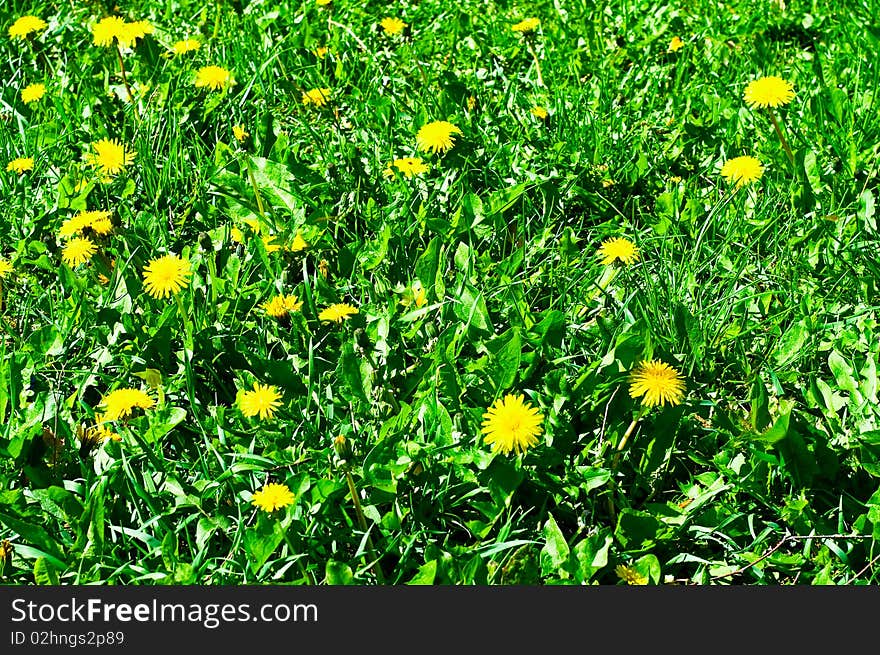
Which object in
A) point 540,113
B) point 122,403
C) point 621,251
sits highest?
point 540,113

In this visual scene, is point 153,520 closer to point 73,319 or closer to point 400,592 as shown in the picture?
point 400,592

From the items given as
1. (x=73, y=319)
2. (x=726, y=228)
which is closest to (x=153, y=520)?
(x=73, y=319)

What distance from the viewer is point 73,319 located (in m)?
2.60

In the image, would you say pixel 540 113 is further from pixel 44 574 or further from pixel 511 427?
pixel 44 574

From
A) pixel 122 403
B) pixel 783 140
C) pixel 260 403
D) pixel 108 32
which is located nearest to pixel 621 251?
pixel 783 140

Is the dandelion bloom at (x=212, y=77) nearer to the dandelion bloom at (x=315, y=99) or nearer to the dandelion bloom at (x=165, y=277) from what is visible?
the dandelion bloom at (x=315, y=99)

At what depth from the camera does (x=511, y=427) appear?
2086 mm

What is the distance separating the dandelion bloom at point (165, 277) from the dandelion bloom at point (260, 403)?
1.40ft

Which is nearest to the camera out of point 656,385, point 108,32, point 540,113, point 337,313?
point 656,385

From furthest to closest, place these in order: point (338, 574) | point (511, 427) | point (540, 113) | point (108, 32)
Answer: point (108, 32) → point (540, 113) → point (511, 427) → point (338, 574)

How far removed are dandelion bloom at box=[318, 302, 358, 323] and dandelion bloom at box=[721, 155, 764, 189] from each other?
3.76 feet

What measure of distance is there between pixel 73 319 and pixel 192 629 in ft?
3.39

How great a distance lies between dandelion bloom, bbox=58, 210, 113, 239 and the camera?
273 cm

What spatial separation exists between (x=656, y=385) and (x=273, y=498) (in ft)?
2.77
